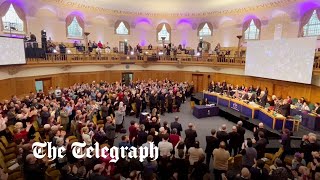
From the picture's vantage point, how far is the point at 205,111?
14102mm

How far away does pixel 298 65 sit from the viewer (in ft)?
44.5

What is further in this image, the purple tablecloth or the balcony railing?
the balcony railing

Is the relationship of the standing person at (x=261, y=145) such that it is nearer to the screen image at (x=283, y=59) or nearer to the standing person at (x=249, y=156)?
the standing person at (x=249, y=156)

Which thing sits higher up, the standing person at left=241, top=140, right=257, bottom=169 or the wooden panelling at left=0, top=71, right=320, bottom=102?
the wooden panelling at left=0, top=71, right=320, bottom=102

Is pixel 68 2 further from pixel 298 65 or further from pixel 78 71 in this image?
pixel 298 65

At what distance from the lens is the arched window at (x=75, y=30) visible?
21219 mm

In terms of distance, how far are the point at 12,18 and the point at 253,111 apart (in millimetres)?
17935

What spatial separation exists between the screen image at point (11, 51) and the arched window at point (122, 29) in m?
12.3

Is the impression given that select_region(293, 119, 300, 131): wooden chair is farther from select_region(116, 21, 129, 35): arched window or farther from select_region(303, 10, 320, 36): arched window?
select_region(116, 21, 129, 35): arched window

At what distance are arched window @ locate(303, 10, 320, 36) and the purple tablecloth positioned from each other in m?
9.97

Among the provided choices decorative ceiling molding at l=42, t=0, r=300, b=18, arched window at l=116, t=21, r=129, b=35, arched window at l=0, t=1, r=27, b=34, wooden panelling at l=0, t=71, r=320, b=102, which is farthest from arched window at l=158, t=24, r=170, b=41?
arched window at l=0, t=1, r=27, b=34

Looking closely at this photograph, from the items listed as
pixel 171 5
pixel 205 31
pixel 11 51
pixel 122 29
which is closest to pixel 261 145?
pixel 11 51

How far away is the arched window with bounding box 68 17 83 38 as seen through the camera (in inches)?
835

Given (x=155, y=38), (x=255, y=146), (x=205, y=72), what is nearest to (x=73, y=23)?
(x=155, y=38)
